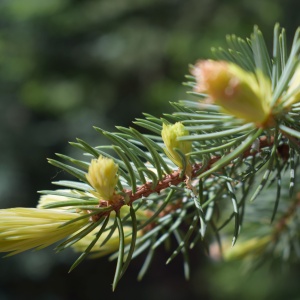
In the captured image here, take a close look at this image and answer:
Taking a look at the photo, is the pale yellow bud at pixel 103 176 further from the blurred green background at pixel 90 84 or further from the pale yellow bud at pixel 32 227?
the blurred green background at pixel 90 84

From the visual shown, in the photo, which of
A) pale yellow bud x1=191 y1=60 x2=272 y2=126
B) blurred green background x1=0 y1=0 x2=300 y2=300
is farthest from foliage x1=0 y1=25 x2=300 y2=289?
blurred green background x1=0 y1=0 x2=300 y2=300

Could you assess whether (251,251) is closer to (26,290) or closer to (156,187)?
(156,187)

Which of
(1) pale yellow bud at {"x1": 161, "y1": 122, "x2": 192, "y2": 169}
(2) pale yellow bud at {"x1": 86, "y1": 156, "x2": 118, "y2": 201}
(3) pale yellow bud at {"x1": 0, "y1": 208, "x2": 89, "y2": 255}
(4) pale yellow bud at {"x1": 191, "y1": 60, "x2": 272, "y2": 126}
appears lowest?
(3) pale yellow bud at {"x1": 0, "y1": 208, "x2": 89, "y2": 255}

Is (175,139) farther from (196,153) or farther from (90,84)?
(90,84)

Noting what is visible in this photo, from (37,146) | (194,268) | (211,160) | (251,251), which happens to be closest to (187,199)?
(211,160)

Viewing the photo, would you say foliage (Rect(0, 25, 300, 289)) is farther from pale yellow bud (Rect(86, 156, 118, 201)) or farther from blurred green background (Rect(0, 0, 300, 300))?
blurred green background (Rect(0, 0, 300, 300))

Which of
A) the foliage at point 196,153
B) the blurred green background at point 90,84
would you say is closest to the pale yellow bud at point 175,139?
the foliage at point 196,153
